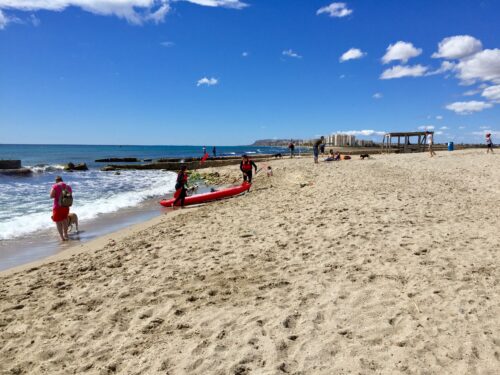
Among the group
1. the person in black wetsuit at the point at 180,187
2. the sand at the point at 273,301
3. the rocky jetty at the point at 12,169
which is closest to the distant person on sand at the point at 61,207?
the sand at the point at 273,301

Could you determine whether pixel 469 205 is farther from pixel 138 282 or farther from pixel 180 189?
pixel 180 189

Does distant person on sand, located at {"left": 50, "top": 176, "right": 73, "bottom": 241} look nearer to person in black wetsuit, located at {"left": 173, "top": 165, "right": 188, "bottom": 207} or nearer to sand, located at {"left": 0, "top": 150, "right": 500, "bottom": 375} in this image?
sand, located at {"left": 0, "top": 150, "right": 500, "bottom": 375}

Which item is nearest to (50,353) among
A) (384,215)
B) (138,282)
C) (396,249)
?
(138,282)

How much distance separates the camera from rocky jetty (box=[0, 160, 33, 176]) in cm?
2840

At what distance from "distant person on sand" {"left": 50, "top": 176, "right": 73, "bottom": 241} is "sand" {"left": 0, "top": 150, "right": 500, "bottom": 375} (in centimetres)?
145

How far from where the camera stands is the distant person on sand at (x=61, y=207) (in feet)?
27.9

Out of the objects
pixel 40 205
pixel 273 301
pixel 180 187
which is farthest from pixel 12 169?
pixel 273 301

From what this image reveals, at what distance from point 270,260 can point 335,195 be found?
227 inches

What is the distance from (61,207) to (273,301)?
6858 millimetres

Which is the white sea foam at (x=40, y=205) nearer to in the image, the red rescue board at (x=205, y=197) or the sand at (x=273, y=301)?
the red rescue board at (x=205, y=197)

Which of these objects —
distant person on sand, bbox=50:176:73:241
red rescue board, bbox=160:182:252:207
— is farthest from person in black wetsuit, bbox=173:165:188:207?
distant person on sand, bbox=50:176:73:241

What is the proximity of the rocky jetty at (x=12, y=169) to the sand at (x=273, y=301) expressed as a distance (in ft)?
87.2

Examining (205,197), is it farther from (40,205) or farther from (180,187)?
(40,205)

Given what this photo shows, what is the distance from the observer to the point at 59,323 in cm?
393
